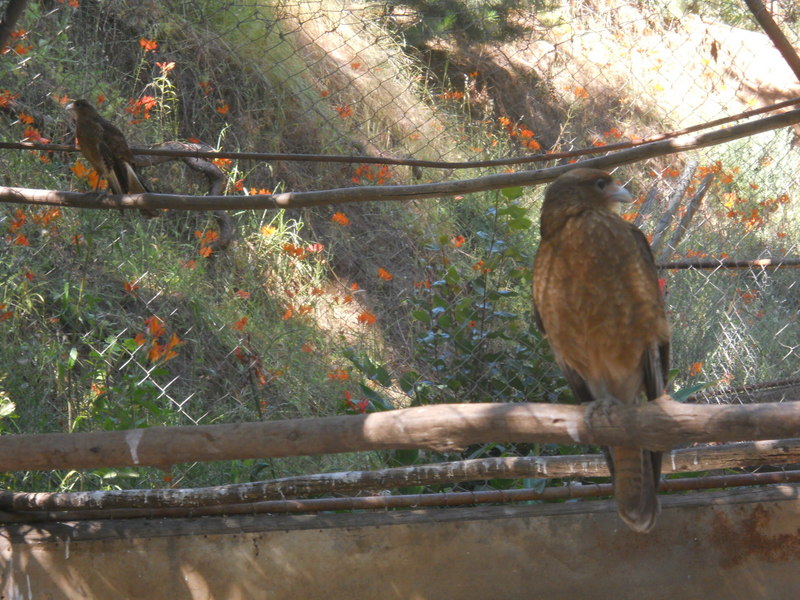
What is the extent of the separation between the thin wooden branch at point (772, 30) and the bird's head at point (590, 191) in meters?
0.56

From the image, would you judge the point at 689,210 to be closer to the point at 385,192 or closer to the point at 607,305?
the point at 607,305

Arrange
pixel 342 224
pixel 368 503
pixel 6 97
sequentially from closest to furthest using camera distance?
pixel 368 503 → pixel 6 97 → pixel 342 224

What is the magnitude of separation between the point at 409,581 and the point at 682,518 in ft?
3.21

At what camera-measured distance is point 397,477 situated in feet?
8.63

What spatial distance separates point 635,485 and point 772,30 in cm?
128

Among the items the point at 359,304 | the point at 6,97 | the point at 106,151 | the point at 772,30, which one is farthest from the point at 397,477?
the point at 359,304

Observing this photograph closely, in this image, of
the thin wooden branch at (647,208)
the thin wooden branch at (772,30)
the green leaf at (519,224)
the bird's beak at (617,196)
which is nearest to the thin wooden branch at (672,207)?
the thin wooden branch at (647,208)

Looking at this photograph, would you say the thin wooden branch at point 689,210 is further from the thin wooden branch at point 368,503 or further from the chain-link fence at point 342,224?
the thin wooden branch at point 368,503

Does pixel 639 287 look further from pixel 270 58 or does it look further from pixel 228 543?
pixel 270 58

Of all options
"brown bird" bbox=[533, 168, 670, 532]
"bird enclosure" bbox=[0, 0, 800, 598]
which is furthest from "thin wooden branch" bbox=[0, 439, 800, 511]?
"brown bird" bbox=[533, 168, 670, 532]

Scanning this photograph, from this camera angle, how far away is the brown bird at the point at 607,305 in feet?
7.61

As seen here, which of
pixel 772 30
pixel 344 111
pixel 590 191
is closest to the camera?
pixel 772 30

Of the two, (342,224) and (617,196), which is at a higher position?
(617,196)

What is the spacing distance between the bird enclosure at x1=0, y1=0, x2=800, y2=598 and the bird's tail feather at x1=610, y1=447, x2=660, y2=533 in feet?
1.08
